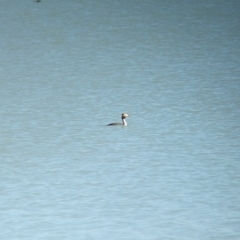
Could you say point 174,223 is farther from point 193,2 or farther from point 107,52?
point 193,2

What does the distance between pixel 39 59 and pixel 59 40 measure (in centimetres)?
170

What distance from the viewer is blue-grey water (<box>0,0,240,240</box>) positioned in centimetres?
856

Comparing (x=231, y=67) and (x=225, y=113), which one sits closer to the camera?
(x=225, y=113)

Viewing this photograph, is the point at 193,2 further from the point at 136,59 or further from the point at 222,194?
the point at 222,194

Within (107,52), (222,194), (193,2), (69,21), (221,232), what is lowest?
(221,232)

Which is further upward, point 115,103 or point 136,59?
point 136,59

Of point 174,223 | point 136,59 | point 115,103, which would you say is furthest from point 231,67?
point 174,223

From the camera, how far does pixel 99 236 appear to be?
7.97 metres

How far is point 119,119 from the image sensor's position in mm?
12578

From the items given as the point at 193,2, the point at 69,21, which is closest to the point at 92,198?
the point at 69,21

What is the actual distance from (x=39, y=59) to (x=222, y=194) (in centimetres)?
753

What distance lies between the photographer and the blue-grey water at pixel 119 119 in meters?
8.56

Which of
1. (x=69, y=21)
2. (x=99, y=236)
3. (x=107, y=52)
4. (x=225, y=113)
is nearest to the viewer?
(x=99, y=236)

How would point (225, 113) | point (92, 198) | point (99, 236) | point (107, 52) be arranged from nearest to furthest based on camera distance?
point (99, 236) → point (92, 198) → point (225, 113) → point (107, 52)
